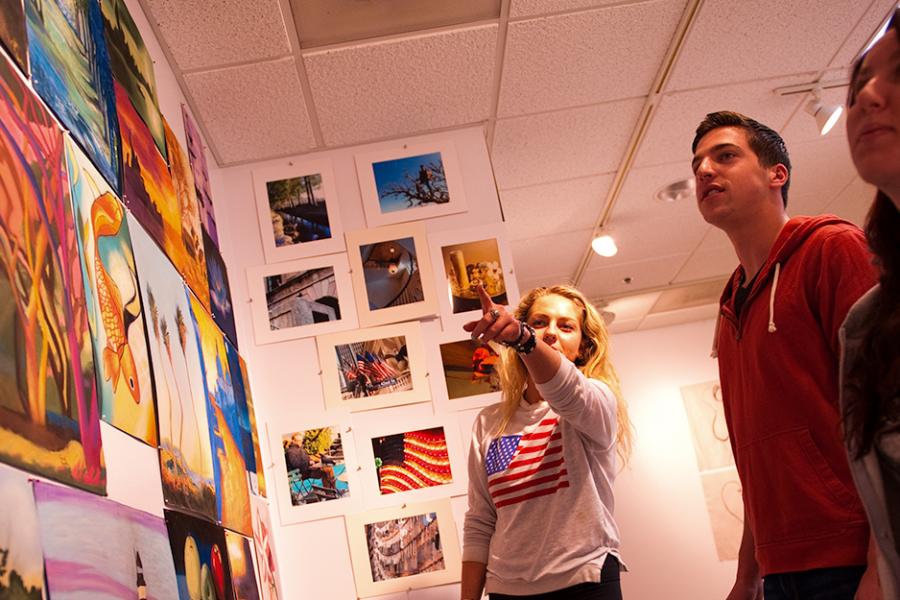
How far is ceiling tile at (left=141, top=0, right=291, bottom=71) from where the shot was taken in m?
2.54

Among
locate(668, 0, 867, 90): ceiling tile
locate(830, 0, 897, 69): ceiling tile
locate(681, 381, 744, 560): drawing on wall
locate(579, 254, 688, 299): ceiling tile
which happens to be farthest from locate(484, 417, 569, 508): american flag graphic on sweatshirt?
locate(681, 381, 744, 560): drawing on wall

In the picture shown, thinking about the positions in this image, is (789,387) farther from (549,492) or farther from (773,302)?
(549,492)

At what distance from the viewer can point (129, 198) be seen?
6.16ft

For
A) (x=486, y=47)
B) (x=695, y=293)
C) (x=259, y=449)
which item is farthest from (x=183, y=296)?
(x=695, y=293)

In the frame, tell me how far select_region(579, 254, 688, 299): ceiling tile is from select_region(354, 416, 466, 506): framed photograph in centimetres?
268

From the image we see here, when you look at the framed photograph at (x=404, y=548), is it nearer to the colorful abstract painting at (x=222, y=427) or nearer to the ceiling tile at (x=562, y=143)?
the colorful abstract painting at (x=222, y=427)

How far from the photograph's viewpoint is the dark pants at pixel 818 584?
139 centimetres

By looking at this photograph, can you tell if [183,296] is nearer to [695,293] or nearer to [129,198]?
[129,198]

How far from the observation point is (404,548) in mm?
2990

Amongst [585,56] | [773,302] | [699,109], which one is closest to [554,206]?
[699,109]

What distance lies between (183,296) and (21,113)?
945 mm

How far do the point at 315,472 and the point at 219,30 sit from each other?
1.46m

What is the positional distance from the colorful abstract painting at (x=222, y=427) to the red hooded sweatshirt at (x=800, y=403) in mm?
1312

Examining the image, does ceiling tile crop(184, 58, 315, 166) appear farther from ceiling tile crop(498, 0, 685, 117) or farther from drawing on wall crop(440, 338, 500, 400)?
drawing on wall crop(440, 338, 500, 400)
